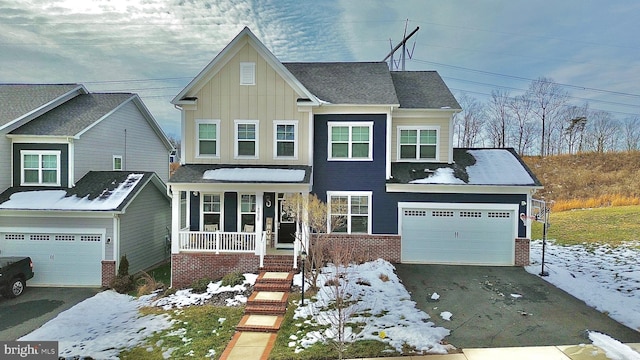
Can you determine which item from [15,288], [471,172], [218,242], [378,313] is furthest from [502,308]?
[15,288]

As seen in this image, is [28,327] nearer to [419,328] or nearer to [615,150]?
[419,328]

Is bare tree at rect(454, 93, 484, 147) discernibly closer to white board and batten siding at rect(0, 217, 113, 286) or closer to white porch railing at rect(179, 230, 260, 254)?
white porch railing at rect(179, 230, 260, 254)

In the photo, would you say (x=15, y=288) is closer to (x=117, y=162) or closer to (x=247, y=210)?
(x=117, y=162)

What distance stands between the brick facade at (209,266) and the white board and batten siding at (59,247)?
3335 millimetres

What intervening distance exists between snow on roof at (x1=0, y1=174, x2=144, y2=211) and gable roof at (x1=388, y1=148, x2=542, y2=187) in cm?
1117

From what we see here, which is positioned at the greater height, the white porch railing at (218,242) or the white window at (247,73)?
the white window at (247,73)

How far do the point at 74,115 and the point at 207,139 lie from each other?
287 inches

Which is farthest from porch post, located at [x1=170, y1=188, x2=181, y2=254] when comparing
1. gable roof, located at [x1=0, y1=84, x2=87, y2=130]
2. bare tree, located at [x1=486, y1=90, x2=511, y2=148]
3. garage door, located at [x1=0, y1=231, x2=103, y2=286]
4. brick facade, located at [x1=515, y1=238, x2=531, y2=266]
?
bare tree, located at [x1=486, y1=90, x2=511, y2=148]

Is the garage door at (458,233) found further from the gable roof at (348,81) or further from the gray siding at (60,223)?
the gray siding at (60,223)

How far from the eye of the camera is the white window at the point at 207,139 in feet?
45.9

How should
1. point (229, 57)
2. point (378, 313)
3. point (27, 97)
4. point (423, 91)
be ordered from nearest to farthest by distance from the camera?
point (378, 313) < point (229, 57) < point (423, 91) < point (27, 97)

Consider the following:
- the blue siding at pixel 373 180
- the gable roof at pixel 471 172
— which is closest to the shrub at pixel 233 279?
the blue siding at pixel 373 180

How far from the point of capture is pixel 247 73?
13.7 meters

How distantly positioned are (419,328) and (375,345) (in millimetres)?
1370
